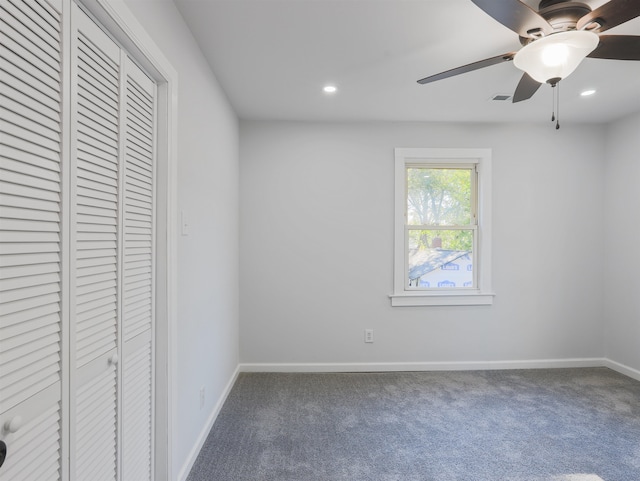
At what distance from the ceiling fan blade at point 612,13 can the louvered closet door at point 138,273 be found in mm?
1885

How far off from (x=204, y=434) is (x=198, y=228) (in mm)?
1340

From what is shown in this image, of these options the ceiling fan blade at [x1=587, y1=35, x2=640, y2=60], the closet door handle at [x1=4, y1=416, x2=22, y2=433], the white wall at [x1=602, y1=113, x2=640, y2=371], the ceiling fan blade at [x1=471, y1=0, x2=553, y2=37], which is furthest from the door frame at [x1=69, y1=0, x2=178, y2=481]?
the white wall at [x1=602, y1=113, x2=640, y2=371]

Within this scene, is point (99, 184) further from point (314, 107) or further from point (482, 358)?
point (482, 358)

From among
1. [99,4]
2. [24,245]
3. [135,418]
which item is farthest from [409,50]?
[135,418]

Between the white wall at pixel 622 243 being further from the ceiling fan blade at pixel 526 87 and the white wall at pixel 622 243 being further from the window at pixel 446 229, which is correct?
the ceiling fan blade at pixel 526 87

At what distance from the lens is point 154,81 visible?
1.69m

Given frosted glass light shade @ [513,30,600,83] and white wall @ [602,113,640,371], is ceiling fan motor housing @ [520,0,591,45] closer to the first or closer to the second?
frosted glass light shade @ [513,30,600,83]

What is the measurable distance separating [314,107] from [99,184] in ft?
7.61

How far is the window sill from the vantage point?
144 inches

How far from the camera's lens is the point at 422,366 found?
3672 millimetres

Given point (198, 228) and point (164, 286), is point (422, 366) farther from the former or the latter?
point (164, 286)

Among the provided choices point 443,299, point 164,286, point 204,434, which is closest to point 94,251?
point 164,286

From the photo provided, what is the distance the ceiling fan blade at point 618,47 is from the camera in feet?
5.13

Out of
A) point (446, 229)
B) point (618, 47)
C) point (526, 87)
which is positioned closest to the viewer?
point (618, 47)
